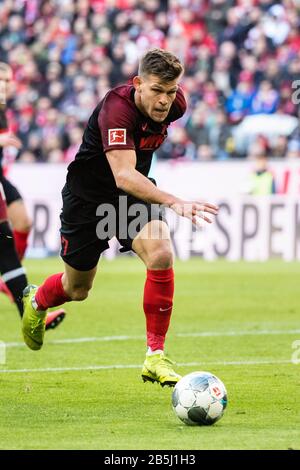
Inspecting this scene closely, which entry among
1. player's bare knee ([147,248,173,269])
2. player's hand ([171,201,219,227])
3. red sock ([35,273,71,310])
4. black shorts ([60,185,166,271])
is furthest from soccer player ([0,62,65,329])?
player's hand ([171,201,219,227])

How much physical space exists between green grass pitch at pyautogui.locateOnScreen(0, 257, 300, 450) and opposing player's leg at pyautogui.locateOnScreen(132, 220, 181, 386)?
0.36 m

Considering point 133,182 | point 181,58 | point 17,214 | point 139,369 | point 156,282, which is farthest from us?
point 181,58

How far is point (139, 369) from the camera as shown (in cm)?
866

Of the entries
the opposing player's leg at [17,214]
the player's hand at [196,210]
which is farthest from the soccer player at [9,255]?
the player's hand at [196,210]

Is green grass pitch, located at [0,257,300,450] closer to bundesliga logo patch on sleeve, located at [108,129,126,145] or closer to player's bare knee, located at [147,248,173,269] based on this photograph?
player's bare knee, located at [147,248,173,269]

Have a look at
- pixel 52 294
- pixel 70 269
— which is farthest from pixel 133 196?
pixel 52 294

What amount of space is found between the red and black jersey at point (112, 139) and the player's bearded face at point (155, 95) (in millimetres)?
110

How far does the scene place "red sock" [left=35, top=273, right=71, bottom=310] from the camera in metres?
8.38

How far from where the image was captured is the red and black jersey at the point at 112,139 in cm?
727

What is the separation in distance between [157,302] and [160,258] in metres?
0.30

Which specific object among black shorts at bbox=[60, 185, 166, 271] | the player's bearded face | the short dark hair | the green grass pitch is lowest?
the green grass pitch

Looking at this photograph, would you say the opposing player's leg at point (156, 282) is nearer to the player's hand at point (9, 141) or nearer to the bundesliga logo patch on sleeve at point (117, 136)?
the bundesliga logo patch on sleeve at point (117, 136)

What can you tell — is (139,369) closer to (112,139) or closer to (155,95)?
(112,139)

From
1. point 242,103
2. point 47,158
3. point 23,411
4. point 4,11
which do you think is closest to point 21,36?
point 4,11
